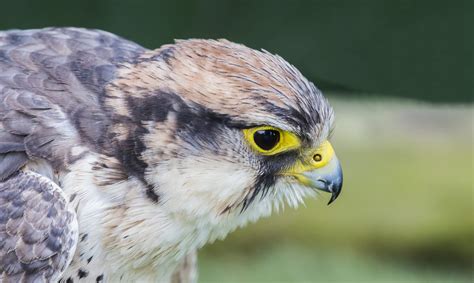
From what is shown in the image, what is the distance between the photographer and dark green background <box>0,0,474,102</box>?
6742 mm

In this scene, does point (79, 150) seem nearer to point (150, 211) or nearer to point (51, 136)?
point (51, 136)

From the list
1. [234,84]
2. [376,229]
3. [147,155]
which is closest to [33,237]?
[147,155]

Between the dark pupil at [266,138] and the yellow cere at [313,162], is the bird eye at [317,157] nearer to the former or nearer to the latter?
the yellow cere at [313,162]

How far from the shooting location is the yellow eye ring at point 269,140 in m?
3.33

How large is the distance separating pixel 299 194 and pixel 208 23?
335 cm

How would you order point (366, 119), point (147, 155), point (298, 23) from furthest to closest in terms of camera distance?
point (366, 119)
point (298, 23)
point (147, 155)

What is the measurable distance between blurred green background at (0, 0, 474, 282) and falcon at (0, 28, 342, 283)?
2914 millimetres

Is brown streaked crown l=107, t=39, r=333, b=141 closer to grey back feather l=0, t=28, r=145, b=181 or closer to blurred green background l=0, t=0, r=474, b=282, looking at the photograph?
grey back feather l=0, t=28, r=145, b=181

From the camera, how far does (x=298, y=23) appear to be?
22.2ft

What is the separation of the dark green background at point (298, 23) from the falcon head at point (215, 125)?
130 inches

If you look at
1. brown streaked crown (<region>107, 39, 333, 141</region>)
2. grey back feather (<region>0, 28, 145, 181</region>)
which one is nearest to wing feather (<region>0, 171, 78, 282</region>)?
grey back feather (<region>0, 28, 145, 181</region>)

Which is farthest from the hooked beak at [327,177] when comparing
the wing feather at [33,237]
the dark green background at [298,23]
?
the dark green background at [298,23]

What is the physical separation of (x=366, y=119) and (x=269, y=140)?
3.63m

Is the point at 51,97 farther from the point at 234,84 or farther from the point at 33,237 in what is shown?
the point at 234,84
